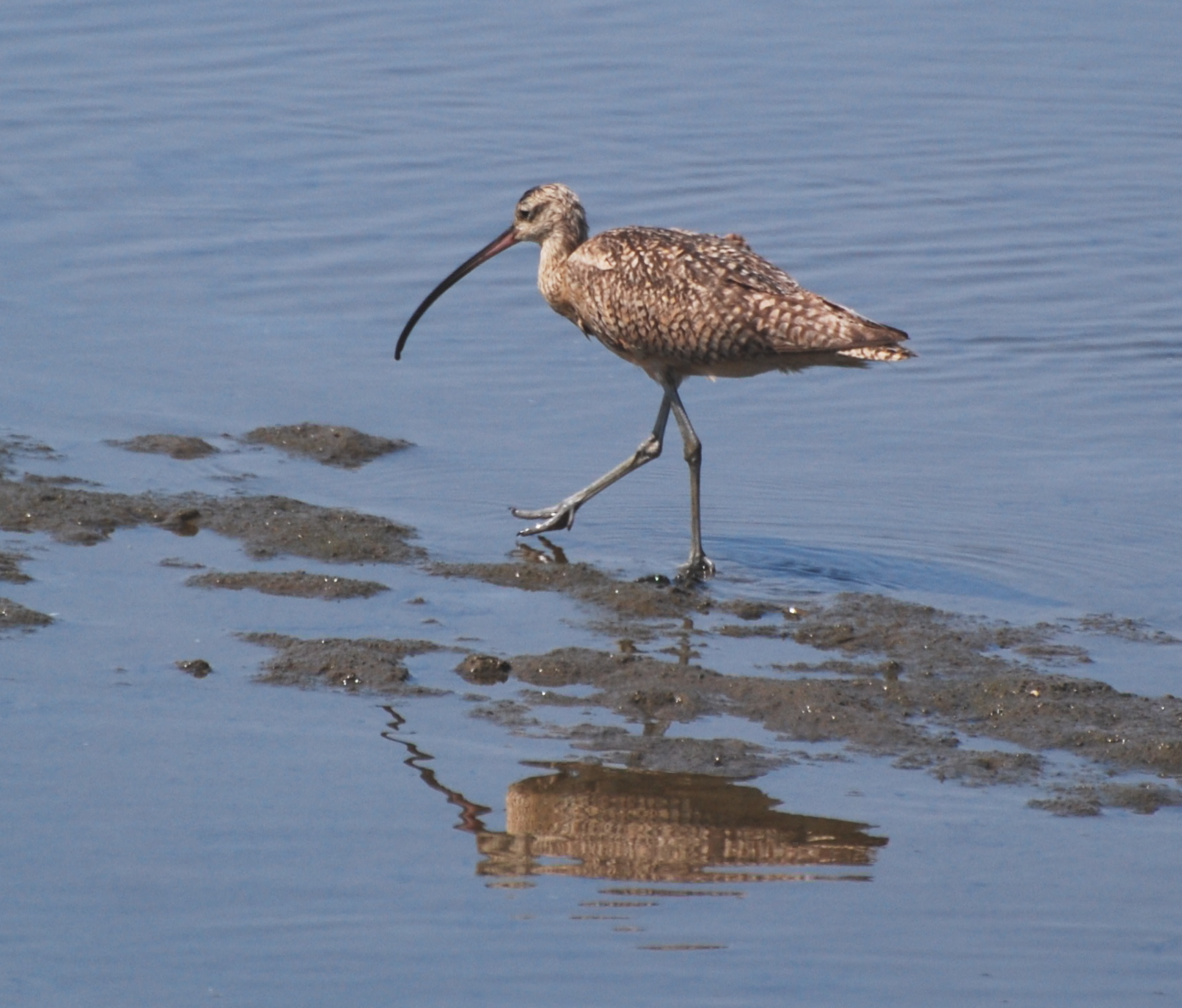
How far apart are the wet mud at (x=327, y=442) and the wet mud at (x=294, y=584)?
1.52 m

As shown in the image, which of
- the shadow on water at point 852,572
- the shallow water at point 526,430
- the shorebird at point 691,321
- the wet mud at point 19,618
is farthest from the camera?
the shorebird at point 691,321

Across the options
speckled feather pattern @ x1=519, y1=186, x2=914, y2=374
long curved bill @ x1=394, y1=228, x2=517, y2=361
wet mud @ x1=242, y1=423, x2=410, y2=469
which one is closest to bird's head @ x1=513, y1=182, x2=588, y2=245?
long curved bill @ x1=394, y1=228, x2=517, y2=361

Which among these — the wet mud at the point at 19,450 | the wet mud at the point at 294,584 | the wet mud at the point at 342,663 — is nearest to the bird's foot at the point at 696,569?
the wet mud at the point at 294,584

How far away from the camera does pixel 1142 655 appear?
679 cm

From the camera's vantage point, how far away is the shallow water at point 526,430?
16.0 ft

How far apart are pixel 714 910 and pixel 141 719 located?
192 centimetres

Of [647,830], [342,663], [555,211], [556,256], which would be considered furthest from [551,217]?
[647,830]

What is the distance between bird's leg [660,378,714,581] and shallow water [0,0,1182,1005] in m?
0.14

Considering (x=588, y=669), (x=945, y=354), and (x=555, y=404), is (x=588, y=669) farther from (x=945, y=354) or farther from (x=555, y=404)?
(x=945, y=354)

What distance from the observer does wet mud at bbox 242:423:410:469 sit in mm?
8695

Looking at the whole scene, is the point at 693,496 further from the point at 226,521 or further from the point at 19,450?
the point at 19,450

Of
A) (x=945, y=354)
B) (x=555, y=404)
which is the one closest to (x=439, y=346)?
(x=555, y=404)

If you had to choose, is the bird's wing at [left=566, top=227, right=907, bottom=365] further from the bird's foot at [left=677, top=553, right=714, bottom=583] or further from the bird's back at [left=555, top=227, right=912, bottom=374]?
the bird's foot at [left=677, top=553, right=714, bottom=583]

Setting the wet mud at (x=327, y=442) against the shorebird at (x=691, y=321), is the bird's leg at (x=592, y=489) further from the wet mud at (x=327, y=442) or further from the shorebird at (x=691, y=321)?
the wet mud at (x=327, y=442)
